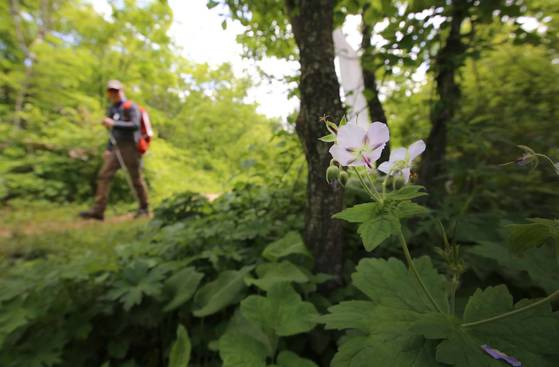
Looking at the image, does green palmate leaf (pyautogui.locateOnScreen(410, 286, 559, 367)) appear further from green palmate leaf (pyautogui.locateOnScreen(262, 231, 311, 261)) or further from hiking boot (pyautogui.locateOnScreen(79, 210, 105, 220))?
hiking boot (pyautogui.locateOnScreen(79, 210, 105, 220))

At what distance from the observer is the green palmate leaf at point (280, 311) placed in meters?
1.14

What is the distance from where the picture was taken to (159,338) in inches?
61.9

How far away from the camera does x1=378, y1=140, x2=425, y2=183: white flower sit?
2.01 ft

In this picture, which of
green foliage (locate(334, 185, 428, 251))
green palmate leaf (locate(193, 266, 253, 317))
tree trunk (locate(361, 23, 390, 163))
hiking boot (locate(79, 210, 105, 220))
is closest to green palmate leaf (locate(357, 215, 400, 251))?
green foliage (locate(334, 185, 428, 251))

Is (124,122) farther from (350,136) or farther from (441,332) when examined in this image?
(441,332)

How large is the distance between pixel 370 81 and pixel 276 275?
1923 millimetres

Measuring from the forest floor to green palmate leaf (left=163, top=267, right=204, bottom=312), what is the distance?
148 centimetres

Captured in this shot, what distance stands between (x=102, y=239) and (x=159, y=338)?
2.30m

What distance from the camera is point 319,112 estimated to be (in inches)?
54.7

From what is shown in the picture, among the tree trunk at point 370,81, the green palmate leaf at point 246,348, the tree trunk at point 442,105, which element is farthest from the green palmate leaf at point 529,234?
the tree trunk at point 442,105

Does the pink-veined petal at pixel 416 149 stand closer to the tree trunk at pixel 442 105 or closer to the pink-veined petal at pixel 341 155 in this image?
the pink-veined petal at pixel 341 155

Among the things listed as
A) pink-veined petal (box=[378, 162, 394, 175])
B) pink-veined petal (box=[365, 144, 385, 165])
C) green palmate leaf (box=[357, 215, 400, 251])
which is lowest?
green palmate leaf (box=[357, 215, 400, 251])

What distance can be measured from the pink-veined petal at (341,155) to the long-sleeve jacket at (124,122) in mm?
5017

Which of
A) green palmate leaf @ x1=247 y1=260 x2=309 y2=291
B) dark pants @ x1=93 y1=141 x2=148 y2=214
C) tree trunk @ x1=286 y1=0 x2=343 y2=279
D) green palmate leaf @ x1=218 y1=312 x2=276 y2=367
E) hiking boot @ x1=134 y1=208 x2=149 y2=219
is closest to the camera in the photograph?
green palmate leaf @ x1=218 y1=312 x2=276 y2=367
